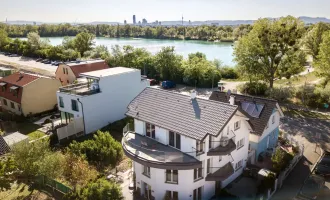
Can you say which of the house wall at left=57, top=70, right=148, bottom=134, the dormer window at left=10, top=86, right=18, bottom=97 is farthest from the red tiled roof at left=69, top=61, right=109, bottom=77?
the house wall at left=57, top=70, right=148, bottom=134

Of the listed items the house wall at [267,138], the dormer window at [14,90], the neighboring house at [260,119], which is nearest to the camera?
the neighboring house at [260,119]

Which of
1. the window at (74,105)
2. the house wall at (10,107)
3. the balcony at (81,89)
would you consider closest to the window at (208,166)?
the balcony at (81,89)

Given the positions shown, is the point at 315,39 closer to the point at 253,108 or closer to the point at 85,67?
the point at 253,108

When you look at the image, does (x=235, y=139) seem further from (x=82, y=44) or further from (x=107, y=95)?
(x=82, y=44)

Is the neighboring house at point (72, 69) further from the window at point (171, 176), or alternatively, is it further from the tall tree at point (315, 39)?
the tall tree at point (315, 39)

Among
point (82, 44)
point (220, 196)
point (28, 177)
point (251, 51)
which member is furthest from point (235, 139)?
point (82, 44)

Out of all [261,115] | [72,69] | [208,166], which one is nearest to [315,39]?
[261,115]

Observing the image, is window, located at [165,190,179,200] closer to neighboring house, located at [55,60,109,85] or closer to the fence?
the fence
